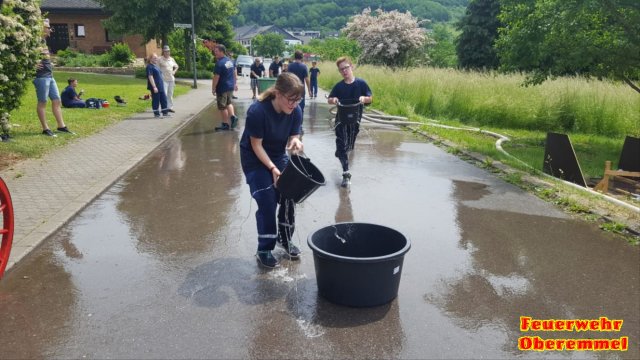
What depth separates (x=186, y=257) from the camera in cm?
501

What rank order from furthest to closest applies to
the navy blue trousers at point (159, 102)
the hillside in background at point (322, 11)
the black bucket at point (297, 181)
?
the hillside in background at point (322, 11)
the navy blue trousers at point (159, 102)
the black bucket at point (297, 181)

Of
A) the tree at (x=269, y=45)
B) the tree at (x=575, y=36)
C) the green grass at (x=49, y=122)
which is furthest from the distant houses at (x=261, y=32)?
the tree at (x=575, y=36)

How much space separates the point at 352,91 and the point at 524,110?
9.81 m

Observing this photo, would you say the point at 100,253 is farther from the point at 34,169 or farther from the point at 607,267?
the point at 607,267

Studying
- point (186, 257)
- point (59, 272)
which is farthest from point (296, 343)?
point (59, 272)

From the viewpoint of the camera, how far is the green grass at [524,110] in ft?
40.4

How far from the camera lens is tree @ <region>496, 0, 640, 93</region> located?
9945 mm

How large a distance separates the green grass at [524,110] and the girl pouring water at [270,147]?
22.0 ft

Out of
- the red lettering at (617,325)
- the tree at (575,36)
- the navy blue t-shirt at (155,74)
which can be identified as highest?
the tree at (575,36)

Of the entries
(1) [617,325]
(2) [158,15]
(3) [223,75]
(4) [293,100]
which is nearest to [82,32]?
(2) [158,15]

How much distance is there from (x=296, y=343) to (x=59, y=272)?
251 centimetres

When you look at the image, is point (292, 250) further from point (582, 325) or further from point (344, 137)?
point (344, 137)

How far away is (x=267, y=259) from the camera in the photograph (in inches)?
189

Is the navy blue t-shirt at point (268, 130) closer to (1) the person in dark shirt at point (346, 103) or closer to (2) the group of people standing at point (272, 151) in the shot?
(2) the group of people standing at point (272, 151)
